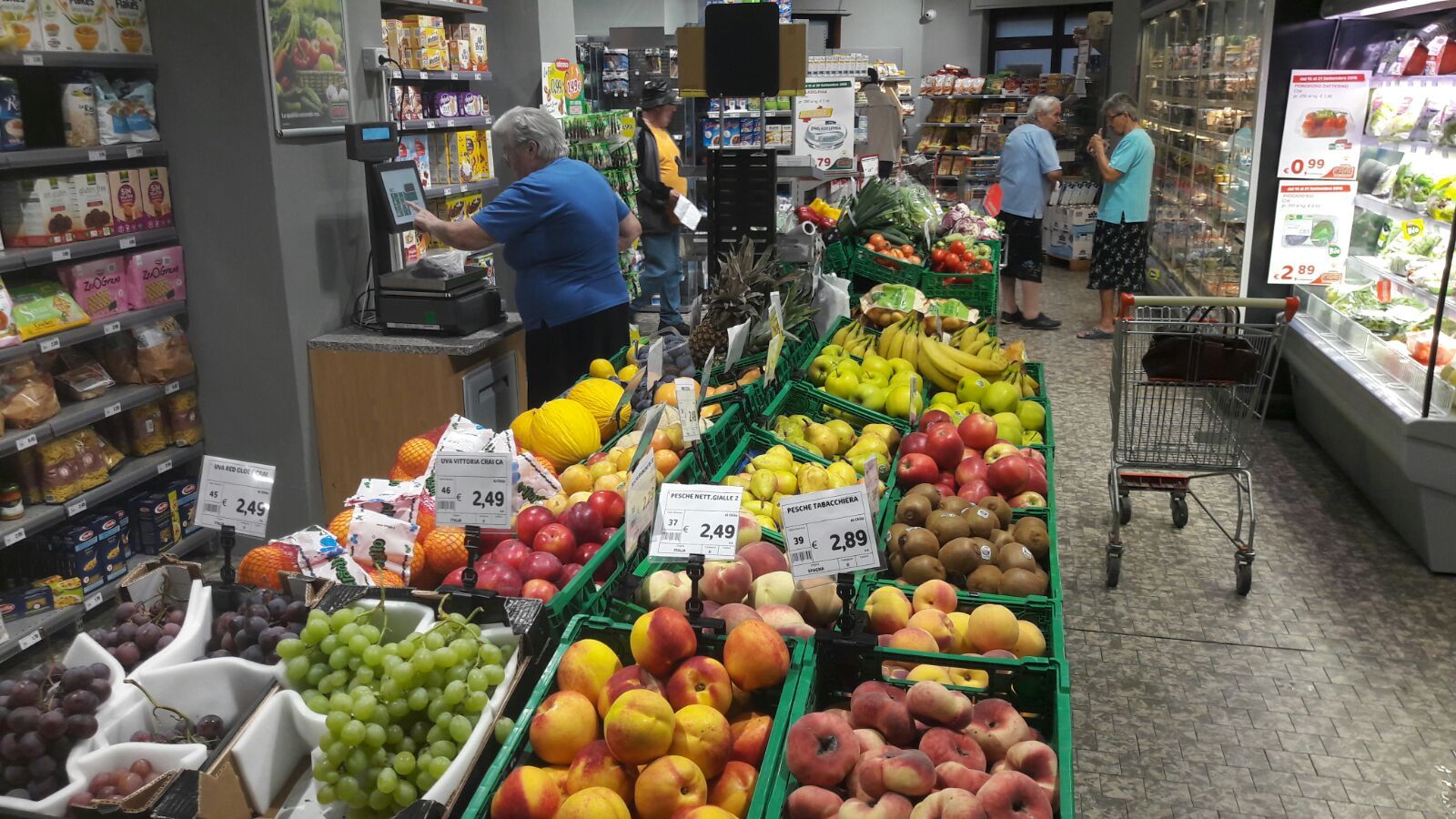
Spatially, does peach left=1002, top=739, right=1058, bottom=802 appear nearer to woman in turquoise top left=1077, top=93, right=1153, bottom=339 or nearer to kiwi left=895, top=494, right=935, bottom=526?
kiwi left=895, top=494, right=935, bottom=526

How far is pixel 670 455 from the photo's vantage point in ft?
9.20

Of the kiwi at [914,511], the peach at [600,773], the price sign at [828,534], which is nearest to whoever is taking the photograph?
the peach at [600,773]

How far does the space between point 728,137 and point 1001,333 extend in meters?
3.24

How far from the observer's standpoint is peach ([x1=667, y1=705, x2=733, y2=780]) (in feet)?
5.28

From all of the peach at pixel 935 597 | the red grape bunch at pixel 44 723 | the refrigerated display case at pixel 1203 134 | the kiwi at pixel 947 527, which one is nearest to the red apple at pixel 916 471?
the kiwi at pixel 947 527

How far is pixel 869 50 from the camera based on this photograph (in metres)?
14.7

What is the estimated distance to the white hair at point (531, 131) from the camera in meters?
4.22

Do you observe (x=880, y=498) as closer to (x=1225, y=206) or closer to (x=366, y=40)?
(x=366, y=40)

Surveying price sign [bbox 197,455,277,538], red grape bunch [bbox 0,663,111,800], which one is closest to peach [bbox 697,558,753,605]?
price sign [bbox 197,455,277,538]

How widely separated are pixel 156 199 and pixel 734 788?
3684 millimetres

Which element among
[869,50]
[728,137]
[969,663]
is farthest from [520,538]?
[869,50]

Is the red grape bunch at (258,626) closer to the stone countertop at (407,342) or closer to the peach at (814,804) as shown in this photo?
the peach at (814,804)

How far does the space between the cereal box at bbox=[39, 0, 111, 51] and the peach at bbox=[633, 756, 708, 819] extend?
3.54 metres

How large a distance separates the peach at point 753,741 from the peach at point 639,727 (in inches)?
6.6
